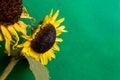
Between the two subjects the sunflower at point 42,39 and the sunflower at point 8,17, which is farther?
the sunflower at point 42,39

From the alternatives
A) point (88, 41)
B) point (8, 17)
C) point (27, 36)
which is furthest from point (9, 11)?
point (88, 41)

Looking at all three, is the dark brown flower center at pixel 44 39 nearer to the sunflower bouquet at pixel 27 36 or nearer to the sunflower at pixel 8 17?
the sunflower bouquet at pixel 27 36

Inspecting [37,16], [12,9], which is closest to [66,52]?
[37,16]

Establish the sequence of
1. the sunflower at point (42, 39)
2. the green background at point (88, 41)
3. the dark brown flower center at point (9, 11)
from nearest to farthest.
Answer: the dark brown flower center at point (9, 11), the sunflower at point (42, 39), the green background at point (88, 41)

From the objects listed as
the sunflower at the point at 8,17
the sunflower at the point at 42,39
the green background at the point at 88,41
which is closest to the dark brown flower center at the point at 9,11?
the sunflower at the point at 8,17

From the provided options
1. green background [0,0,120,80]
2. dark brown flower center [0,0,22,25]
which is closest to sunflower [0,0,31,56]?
dark brown flower center [0,0,22,25]

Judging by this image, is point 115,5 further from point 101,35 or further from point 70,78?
point 70,78
